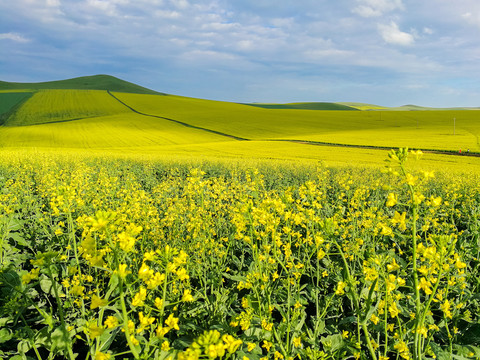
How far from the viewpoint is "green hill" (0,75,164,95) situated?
102 m

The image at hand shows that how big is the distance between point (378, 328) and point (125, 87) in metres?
121

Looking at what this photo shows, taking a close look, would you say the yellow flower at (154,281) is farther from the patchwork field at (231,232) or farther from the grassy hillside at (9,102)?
the grassy hillside at (9,102)

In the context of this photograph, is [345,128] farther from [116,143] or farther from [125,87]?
[125,87]

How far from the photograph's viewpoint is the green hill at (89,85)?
3996 inches

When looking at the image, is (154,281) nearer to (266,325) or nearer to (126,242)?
(126,242)

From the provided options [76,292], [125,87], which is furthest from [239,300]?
[125,87]

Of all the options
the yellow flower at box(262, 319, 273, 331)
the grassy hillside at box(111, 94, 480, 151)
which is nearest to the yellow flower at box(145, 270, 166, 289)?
the yellow flower at box(262, 319, 273, 331)

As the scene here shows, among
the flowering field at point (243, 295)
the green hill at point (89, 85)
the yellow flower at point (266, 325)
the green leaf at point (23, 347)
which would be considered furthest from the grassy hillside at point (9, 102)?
the yellow flower at point (266, 325)

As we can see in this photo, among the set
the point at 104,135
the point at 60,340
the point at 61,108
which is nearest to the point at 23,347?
the point at 60,340

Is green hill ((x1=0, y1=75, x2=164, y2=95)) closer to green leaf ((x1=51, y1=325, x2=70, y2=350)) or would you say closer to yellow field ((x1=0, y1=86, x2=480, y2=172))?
yellow field ((x1=0, y1=86, x2=480, y2=172))

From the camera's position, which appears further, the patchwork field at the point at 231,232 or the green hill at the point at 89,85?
the green hill at the point at 89,85

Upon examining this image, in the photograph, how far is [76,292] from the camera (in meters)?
1.47

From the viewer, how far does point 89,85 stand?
4304 inches

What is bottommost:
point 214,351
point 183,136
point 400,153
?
point 214,351
